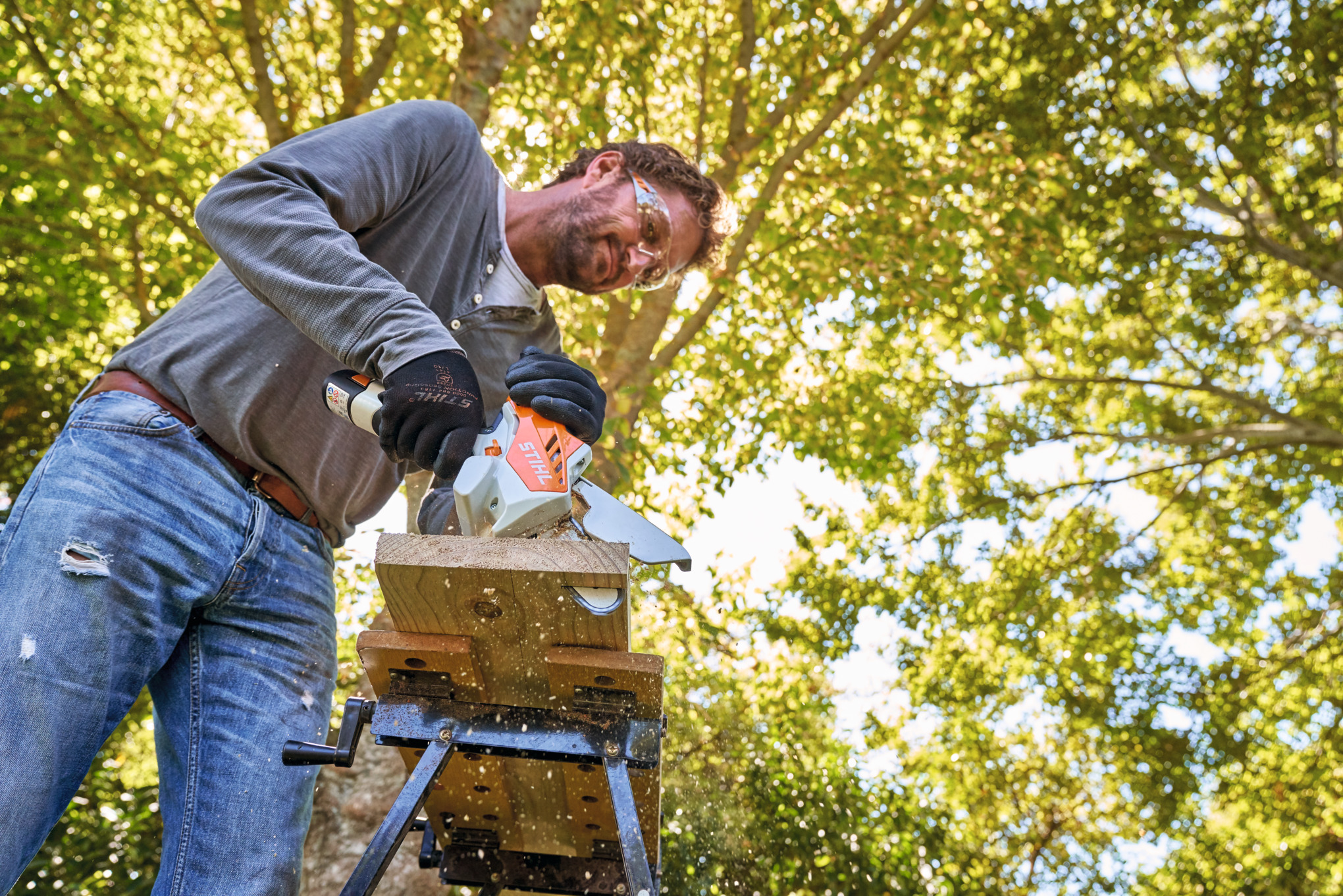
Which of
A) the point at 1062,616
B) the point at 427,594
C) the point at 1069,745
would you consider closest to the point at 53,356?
the point at 427,594

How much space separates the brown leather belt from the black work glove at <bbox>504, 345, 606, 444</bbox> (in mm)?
471

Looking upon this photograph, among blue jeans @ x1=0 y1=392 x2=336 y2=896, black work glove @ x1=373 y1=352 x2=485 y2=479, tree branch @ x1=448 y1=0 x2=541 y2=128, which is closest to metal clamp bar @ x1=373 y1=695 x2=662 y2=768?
blue jeans @ x1=0 y1=392 x2=336 y2=896

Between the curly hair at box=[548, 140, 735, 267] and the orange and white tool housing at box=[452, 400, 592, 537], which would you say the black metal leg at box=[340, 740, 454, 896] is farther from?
the curly hair at box=[548, 140, 735, 267]

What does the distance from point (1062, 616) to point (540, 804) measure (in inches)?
285

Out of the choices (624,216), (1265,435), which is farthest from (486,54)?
(1265,435)

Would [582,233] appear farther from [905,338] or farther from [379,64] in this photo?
[905,338]

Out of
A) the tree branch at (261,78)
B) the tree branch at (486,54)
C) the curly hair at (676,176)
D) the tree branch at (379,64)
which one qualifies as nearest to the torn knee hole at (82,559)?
the curly hair at (676,176)

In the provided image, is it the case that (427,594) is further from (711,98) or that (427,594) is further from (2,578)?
(711,98)

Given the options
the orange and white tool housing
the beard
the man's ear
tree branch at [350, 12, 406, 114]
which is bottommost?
the orange and white tool housing

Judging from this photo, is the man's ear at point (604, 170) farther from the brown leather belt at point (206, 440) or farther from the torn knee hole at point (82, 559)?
the torn knee hole at point (82, 559)

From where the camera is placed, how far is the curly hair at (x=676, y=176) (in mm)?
2031

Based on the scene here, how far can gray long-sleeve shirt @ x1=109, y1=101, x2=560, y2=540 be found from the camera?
124 cm

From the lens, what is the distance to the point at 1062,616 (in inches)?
298

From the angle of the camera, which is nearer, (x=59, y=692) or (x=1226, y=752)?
(x=59, y=692)
